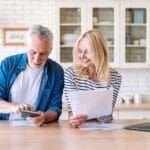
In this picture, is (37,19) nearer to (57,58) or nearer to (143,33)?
(57,58)

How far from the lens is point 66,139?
199 centimetres

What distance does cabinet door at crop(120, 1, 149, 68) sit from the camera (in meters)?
Result: 4.74

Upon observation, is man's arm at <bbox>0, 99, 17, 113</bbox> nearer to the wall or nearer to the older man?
the older man

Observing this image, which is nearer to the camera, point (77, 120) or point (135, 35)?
point (77, 120)

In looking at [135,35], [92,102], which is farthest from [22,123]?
[135,35]

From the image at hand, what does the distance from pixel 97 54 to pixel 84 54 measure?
90 mm

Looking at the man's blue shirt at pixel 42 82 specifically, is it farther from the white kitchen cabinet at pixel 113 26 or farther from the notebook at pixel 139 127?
the white kitchen cabinet at pixel 113 26

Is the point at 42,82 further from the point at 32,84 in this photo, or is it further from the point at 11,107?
the point at 11,107

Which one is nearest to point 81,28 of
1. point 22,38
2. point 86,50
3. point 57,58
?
point 57,58

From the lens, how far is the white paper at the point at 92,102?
228 cm

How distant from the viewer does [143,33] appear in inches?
190

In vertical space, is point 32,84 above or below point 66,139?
above

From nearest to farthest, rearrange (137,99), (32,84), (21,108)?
(21,108), (32,84), (137,99)

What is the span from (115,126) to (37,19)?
9.41ft
